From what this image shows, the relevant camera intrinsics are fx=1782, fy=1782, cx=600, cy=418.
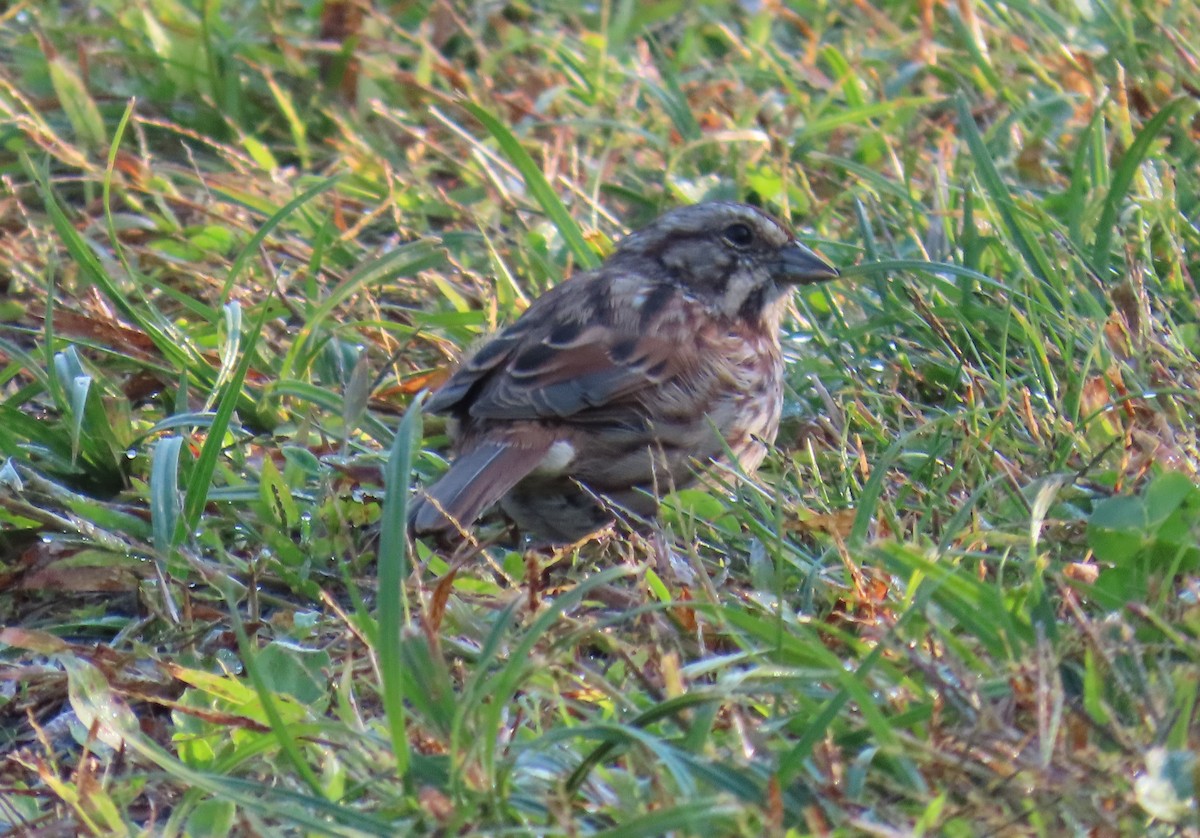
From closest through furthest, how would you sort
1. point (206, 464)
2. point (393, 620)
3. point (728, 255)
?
point (393, 620) < point (206, 464) < point (728, 255)

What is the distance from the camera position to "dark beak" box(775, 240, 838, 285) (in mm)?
4285

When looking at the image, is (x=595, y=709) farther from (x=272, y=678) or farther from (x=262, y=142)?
(x=262, y=142)

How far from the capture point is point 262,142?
18.7 ft

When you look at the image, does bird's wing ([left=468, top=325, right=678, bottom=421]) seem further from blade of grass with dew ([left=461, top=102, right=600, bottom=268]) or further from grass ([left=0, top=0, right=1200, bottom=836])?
blade of grass with dew ([left=461, top=102, right=600, bottom=268])

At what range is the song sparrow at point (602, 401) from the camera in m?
3.90

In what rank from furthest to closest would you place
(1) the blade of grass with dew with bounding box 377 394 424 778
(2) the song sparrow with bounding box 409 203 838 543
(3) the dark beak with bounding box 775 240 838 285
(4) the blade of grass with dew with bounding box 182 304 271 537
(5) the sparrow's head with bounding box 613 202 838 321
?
(5) the sparrow's head with bounding box 613 202 838 321
(3) the dark beak with bounding box 775 240 838 285
(2) the song sparrow with bounding box 409 203 838 543
(4) the blade of grass with dew with bounding box 182 304 271 537
(1) the blade of grass with dew with bounding box 377 394 424 778

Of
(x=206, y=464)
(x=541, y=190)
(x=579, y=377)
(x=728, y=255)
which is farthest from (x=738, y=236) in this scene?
(x=206, y=464)

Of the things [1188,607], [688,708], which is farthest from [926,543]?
[688,708]

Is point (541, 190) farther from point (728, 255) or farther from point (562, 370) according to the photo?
point (562, 370)

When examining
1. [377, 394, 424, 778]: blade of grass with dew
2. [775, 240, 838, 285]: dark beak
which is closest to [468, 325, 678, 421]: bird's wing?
[775, 240, 838, 285]: dark beak

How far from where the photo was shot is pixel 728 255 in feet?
14.7

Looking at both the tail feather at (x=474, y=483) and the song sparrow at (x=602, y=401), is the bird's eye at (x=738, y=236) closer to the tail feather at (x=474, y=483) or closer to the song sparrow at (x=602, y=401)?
the song sparrow at (x=602, y=401)

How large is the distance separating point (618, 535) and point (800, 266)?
3.33 ft

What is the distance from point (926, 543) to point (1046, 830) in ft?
3.24
